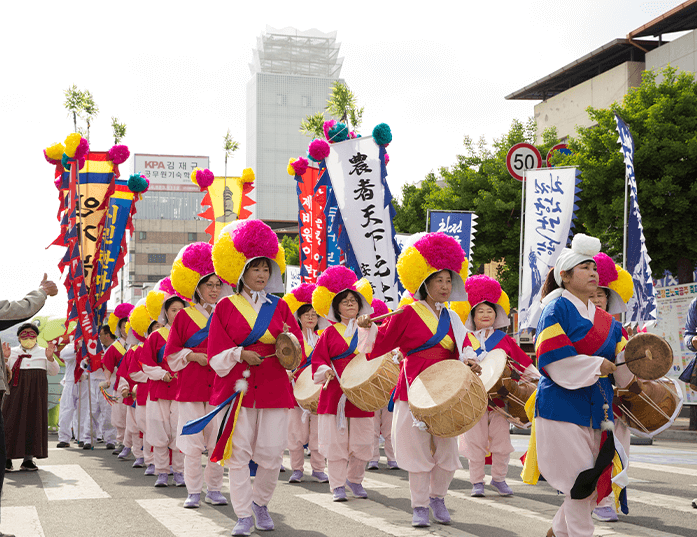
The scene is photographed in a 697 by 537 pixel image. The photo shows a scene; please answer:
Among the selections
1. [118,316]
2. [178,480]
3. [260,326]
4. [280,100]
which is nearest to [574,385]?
[260,326]

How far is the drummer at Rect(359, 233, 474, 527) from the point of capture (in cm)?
582

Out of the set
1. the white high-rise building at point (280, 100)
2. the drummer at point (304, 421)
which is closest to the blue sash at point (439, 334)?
the drummer at point (304, 421)

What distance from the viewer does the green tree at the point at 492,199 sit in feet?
82.1

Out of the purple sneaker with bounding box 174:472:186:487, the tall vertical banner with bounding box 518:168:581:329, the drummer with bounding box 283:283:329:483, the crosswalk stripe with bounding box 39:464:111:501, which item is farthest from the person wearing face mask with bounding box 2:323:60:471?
the tall vertical banner with bounding box 518:168:581:329

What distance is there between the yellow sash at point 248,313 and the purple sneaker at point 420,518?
5.26 ft

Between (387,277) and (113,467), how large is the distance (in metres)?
4.34

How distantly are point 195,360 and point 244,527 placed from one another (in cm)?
189

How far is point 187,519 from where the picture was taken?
6.16 meters

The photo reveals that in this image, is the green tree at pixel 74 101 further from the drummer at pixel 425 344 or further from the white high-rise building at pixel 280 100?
the white high-rise building at pixel 280 100

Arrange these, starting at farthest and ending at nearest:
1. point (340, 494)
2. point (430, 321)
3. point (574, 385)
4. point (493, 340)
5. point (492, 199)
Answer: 1. point (492, 199)
2. point (493, 340)
3. point (340, 494)
4. point (430, 321)
5. point (574, 385)

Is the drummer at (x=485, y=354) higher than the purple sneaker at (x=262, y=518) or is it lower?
higher

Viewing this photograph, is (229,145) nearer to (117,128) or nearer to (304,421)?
(117,128)

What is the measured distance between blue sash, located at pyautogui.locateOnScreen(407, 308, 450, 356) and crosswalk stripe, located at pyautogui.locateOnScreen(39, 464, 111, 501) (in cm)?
351

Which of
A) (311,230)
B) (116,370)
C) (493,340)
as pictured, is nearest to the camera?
(493,340)
